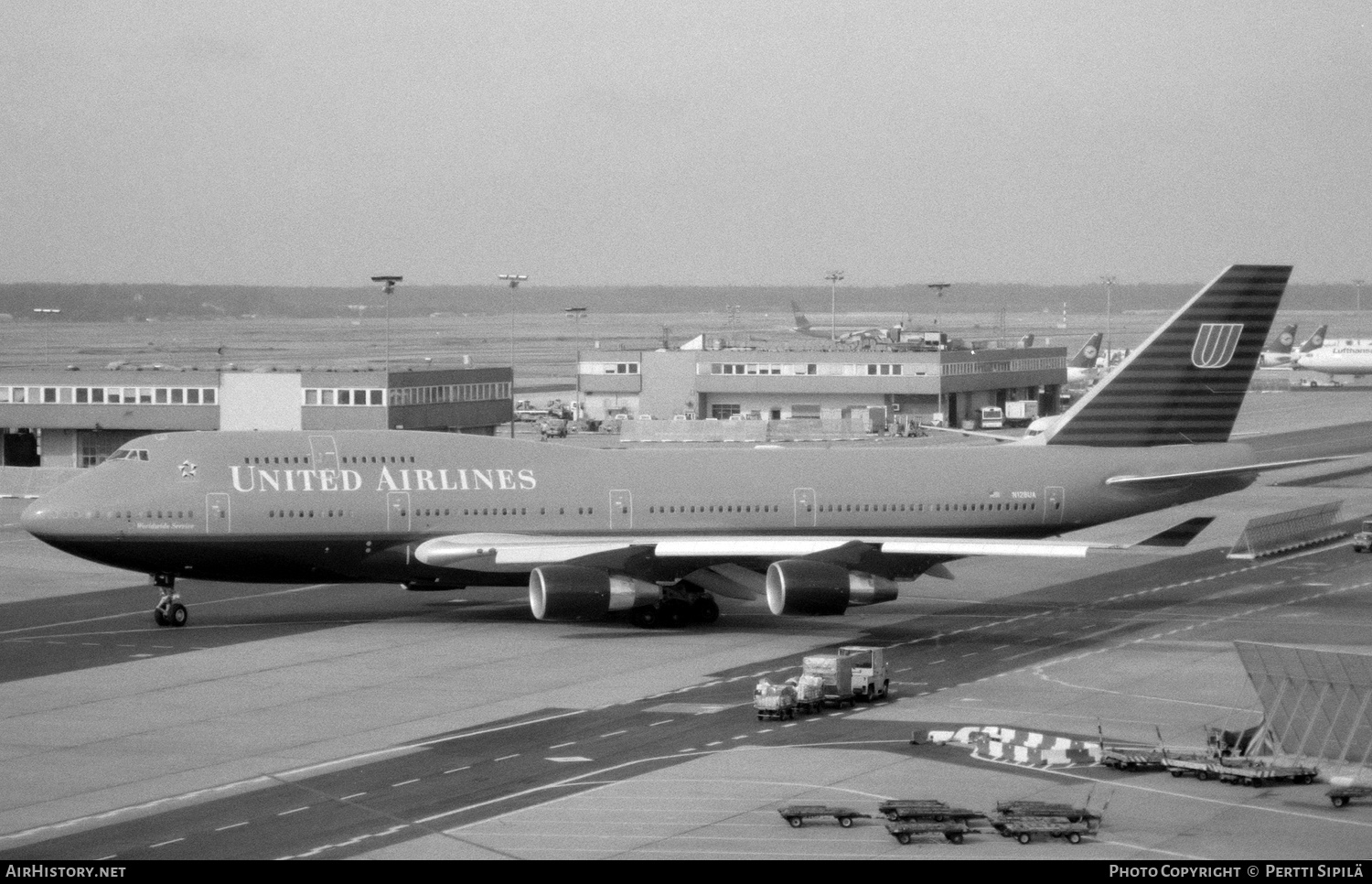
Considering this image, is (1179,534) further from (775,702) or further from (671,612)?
(775,702)

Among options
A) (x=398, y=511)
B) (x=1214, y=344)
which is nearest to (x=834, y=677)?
(x=398, y=511)

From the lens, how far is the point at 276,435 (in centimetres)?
4491

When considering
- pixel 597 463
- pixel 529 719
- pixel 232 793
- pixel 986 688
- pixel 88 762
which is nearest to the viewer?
pixel 232 793

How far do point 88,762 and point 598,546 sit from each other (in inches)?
645

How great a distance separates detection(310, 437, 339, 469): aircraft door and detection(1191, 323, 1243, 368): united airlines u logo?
2507cm

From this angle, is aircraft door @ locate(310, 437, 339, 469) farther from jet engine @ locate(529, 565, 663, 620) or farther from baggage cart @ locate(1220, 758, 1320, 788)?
baggage cart @ locate(1220, 758, 1320, 788)

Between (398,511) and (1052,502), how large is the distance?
18629 mm

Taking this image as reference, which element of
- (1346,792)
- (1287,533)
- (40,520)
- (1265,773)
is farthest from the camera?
(1287,533)

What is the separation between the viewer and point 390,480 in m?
44.6

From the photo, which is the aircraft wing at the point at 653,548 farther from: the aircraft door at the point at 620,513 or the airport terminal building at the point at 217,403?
the airport terminal building at the point at 217,403

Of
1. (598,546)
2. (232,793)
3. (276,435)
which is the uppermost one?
(276,435)

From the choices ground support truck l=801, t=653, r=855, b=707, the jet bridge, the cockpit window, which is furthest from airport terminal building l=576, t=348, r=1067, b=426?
ground support truck l=801, t=653, r=855, b=707
